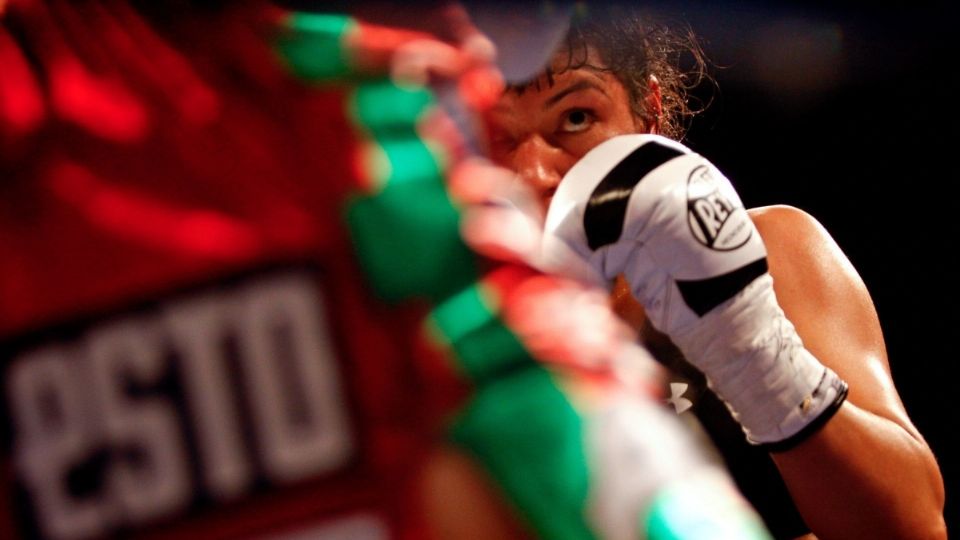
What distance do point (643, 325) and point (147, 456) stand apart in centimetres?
105

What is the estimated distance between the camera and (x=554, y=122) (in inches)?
53.2

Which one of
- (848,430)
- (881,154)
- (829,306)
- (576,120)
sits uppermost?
(576,120)

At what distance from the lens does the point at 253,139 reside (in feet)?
1.73

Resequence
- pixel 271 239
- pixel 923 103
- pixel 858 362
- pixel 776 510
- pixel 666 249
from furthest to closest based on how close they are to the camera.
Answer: pixel 923 103, pixel 776 510, pixel 858 362, pixel 666 249, pixel 271 239

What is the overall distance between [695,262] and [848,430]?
0.94 feet

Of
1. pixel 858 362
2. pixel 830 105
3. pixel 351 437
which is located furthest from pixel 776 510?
pixel 830 105

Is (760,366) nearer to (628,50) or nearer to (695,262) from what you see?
(695,262)

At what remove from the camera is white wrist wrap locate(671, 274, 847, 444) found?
1022 millimetres

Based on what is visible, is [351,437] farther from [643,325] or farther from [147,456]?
[643,325]

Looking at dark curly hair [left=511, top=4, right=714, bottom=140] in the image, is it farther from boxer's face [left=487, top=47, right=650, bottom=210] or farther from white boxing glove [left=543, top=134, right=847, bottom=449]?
white boxing glove [left=543, top=134, right=847, bottom=449]

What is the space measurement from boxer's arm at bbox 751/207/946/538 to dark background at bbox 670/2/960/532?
142 centimetres

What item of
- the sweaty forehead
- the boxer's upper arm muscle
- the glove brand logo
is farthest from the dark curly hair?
the glove brand logo

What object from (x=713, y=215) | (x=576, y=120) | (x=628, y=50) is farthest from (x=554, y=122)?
(x=713, y=215)

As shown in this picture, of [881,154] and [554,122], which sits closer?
[554,122]
